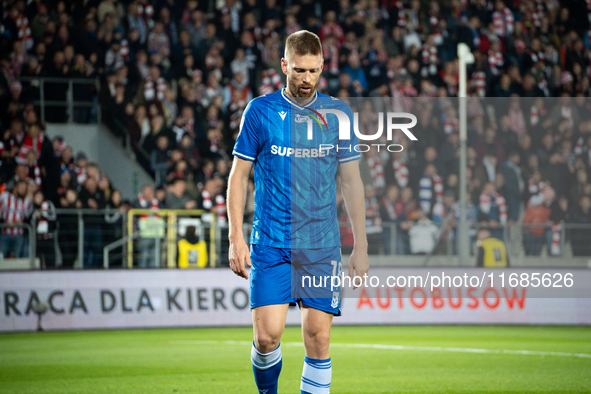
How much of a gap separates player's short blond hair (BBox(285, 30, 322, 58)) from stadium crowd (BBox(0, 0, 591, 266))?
8019 millimetres

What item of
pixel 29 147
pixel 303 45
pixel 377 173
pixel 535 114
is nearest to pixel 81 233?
pixel 29 147

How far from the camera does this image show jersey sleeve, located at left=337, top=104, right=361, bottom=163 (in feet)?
14.0

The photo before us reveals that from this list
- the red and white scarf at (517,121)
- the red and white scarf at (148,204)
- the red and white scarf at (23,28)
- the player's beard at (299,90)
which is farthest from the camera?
the red and white scarf at (23,28)

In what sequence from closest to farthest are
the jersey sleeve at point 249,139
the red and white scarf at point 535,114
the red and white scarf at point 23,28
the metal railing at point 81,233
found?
the jersey sleeve at point 249,139 < the metal railing at point 81,233 < the red and white scarf at point 535,114 < the red and white scarf at point 23,28

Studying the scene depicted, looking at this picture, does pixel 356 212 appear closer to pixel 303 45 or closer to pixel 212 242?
pixel 303 45

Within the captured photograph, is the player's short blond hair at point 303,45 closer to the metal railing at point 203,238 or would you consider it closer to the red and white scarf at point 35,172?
the metal railing at point 203,238

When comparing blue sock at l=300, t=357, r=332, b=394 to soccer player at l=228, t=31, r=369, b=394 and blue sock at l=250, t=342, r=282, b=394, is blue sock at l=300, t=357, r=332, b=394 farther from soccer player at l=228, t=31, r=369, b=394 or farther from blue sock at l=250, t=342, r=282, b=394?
blue sock at l=250, t=342, r=282, b=394

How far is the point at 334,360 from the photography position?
8.17 m

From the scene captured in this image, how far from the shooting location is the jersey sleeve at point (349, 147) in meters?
4.27

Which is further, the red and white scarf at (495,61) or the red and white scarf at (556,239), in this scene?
the red and white scarf at (495,61)

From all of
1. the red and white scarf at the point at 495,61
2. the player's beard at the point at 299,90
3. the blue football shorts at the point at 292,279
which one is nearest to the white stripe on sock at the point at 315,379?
the blue football shorts at the point at 292,279

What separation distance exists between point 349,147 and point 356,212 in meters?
0.37

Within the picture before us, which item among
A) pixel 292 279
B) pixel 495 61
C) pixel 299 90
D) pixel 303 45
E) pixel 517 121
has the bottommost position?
pixel 292 279

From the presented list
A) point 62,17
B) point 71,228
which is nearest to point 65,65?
point 62,17
